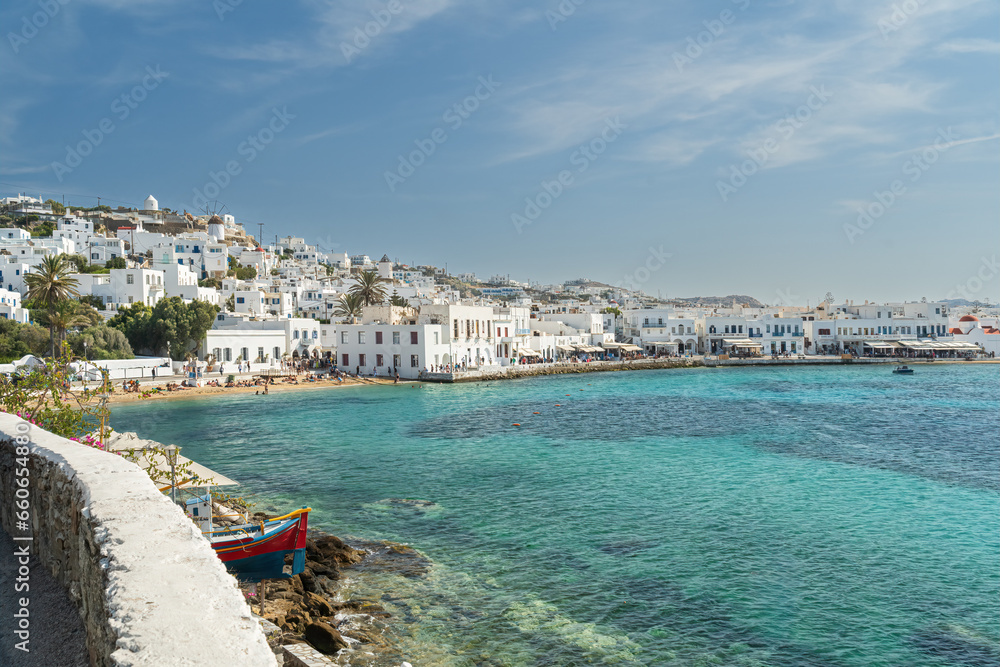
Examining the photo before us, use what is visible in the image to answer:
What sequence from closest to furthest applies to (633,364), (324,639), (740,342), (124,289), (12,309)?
1. (324,639)
2. (12,309)
3. (124,289)
4. (633,364)
5. (740,342)

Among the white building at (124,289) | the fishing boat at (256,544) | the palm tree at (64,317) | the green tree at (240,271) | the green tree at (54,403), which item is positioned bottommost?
the fishing boat at (256,544)

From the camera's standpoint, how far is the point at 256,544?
10.3 meters

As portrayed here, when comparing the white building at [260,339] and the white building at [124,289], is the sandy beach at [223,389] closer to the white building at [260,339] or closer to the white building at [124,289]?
the white building at [260,339]

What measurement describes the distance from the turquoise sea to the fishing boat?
5.64ft

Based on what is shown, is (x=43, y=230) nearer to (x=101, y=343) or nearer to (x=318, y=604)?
(x=101, y=343)

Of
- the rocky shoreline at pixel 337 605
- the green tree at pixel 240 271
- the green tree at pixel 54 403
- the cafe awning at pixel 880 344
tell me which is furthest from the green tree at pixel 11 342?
the cafe awning at pixel 880 344

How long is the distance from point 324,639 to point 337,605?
1552 mm

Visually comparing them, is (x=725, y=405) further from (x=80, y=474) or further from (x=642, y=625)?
(x=80, y=474)

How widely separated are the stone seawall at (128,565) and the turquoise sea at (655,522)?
16.8 feet

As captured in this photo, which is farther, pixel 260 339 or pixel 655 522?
pixel 260 339

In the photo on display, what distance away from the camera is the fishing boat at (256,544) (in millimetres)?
10023

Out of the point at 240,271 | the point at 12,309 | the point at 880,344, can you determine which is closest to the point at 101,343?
the point at 12,309

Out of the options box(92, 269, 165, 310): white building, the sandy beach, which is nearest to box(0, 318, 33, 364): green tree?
the sandy beach

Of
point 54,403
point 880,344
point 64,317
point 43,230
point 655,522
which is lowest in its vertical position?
point 655,522
